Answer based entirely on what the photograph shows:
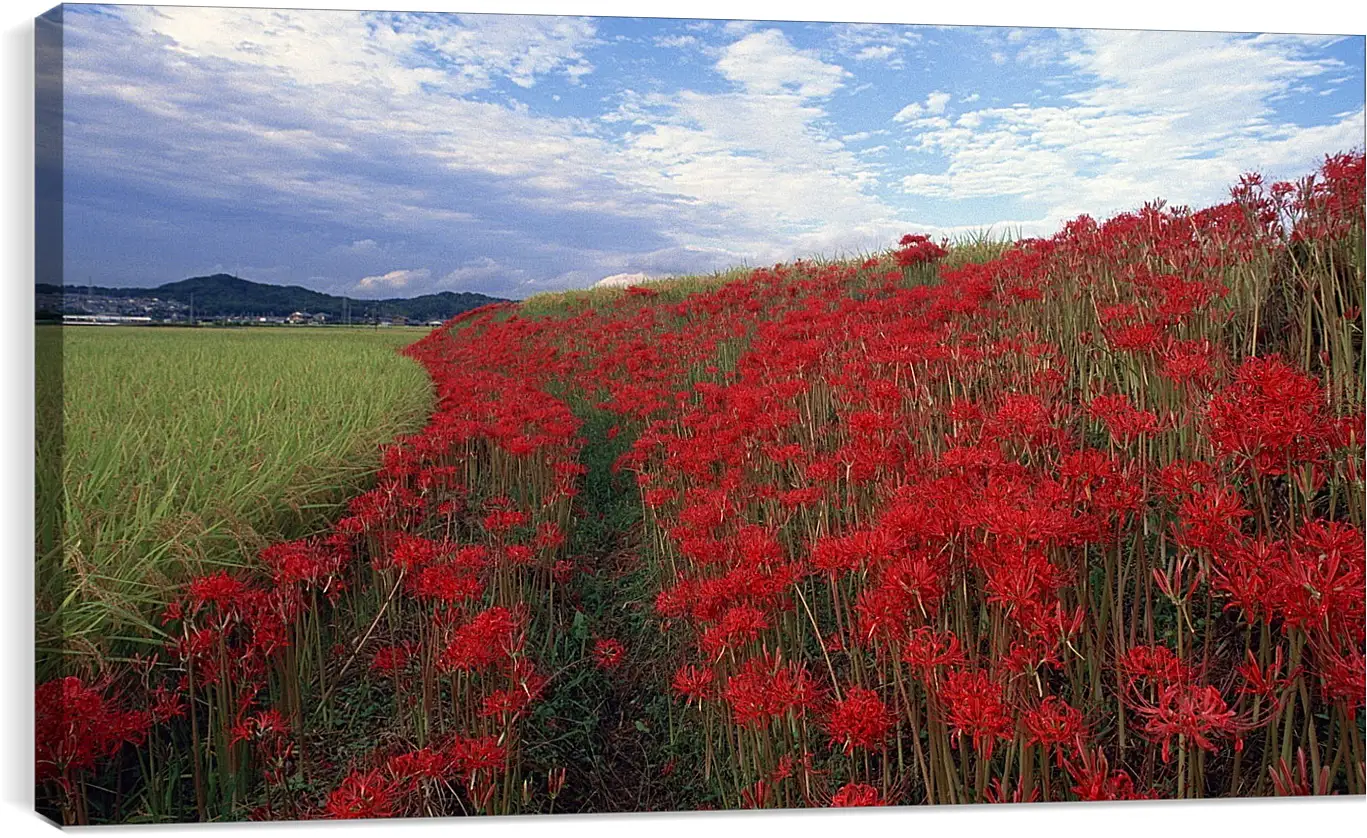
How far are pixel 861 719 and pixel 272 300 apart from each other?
4.91ft

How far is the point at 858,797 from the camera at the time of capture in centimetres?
188

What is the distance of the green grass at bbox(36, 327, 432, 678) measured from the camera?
1890 millimetres

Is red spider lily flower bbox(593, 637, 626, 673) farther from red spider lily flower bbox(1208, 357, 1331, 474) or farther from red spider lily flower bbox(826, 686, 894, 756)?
red spider lily flower bbox(1208, 357, 1331, 474)

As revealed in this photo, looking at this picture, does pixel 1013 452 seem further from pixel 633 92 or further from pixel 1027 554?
pixel 633 92

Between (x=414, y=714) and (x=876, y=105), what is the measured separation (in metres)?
1.66

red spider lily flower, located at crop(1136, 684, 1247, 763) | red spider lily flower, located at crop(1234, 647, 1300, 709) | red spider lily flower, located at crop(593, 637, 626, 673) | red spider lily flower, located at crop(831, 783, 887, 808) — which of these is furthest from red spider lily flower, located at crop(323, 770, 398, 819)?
red spider lily flower, located at crop(1234, 647, 1300, 709)

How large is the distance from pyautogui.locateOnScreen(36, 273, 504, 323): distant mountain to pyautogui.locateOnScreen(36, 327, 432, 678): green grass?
0.05 metres

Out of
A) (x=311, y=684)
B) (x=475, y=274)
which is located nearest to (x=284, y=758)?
(x=311, y=684)

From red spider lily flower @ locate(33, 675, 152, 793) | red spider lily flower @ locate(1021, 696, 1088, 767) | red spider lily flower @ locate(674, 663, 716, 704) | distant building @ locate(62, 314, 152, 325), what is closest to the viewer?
red spider lily flower @ locate(1021, 696, 1088, 767)

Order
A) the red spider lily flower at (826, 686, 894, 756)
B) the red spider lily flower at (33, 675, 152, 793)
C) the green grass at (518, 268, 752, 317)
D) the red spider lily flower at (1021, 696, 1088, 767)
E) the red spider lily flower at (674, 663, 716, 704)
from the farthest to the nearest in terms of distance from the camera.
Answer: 1. the green grass at (518, 268, 752, 317)
2. the red spider lily flower at (674, 663, 716, 704)
3. the red spider lily flower at (33, 675, 152, 793)
4. the red spider lily flower at (826, 686, 894, 756)
5. the red spider lily flower at (1021, 696, 1088, 767)

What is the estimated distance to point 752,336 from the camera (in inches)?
92.4

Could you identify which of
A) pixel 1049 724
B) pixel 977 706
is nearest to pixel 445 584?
pixel 977 706

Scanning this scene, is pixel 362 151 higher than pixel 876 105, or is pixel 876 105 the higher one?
pixel 876 105

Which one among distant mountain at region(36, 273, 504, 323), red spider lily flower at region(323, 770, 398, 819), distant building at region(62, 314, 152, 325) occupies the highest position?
distant mountain at region(36, 273, 504, 323)
